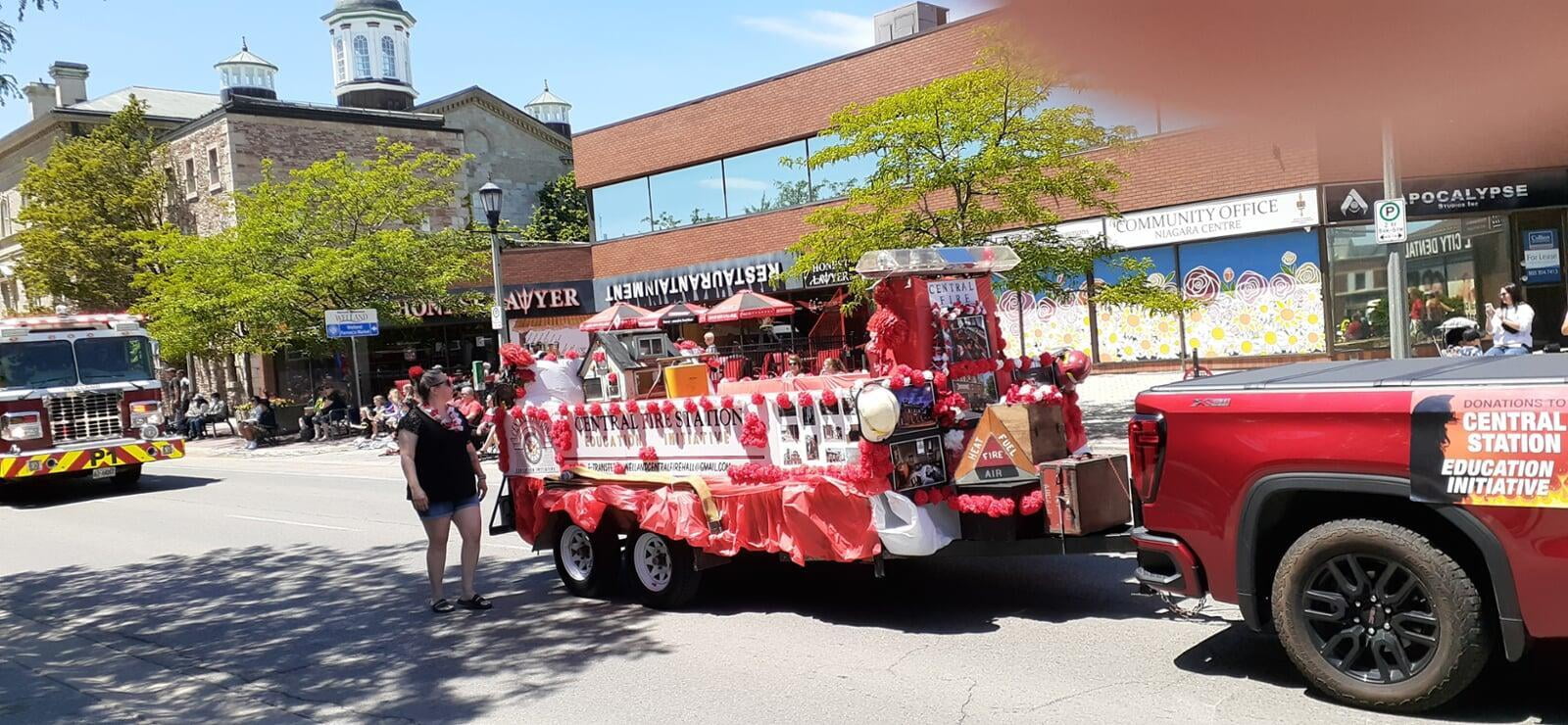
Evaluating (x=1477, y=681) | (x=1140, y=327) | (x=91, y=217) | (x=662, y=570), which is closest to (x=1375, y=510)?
(x=1477, y=681)

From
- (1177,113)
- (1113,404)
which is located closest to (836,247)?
(1113,404)

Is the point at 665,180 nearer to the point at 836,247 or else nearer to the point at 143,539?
the point at 836,247

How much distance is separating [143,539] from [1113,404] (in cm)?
1482

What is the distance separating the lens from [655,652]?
6.70 m

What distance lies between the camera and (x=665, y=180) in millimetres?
32500

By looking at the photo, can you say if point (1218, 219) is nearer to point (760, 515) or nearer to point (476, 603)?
point (760, 515)

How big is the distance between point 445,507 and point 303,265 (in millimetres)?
20893

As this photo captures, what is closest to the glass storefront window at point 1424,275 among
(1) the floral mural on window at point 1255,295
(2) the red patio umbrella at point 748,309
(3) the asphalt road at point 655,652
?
(1) the floral mural on window at point 1255,295

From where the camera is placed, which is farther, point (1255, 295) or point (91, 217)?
point (91, 217)

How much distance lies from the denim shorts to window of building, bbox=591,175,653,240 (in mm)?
25842

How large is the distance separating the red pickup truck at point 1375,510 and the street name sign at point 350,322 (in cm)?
2115

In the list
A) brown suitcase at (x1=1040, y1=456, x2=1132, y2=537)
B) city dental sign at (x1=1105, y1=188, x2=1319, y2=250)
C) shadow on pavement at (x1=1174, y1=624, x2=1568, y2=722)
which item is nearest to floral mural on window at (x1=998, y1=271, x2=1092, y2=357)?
city dental sign at (x1=1105, y1=188, x2=1319, y2=250)

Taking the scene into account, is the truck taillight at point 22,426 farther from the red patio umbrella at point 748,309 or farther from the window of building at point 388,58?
the window of building at point 388,58

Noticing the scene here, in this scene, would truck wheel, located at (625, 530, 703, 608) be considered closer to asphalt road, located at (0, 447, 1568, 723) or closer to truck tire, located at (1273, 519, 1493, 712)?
asphalt road, located at (0, 447, 1568, 723)
